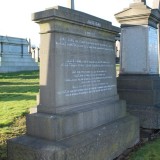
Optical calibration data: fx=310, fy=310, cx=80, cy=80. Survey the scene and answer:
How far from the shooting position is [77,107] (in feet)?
15.4

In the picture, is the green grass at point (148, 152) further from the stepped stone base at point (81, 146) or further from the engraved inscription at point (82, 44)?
the engraved inscription at point (82, 44)

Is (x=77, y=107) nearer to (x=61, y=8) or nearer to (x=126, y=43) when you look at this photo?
(x=61, y=8)

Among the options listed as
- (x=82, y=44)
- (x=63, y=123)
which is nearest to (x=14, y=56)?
(x=82, y=44)

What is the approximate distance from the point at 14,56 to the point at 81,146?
19587mm

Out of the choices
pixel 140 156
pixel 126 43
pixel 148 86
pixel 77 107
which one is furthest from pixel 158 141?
pixel 126 43

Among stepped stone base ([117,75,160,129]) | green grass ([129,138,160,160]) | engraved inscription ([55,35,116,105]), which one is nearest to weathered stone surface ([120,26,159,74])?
stepped stone base ([117,75,160,129])

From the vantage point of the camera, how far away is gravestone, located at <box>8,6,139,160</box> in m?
4.18

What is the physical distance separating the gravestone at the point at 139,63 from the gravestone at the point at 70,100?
5.95ft

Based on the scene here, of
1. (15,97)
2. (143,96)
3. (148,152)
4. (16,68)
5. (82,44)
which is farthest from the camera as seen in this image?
(16,68)

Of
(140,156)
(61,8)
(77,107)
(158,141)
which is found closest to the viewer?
(61,8)

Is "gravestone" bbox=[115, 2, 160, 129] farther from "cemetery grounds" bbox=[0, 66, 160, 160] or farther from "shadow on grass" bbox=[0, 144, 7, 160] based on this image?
"shadow on grass" bbox=[0, 144, 7, 160]

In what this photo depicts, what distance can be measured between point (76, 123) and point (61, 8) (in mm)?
1654

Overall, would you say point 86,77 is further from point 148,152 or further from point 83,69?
point 148,152

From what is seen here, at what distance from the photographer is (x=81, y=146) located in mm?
4266
